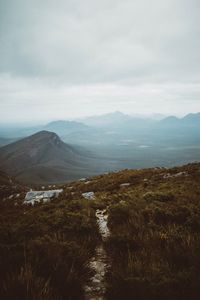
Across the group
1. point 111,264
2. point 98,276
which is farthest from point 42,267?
point 111,264

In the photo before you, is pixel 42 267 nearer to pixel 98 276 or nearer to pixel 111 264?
pixel 98 276

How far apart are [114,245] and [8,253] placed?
2.63m

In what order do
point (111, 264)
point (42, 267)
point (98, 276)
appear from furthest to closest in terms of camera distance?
point (111, 264) < point (98, 276) < point (42, 267)

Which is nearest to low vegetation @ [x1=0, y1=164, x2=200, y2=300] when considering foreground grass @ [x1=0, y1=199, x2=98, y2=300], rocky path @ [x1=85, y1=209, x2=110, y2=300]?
foreground grass @ [x1=0, y1=199, x2=98, y2=300]

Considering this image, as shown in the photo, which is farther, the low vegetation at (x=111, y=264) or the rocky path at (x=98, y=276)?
the rocky path at (x=98, y=276)

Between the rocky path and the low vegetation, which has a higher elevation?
the low vegetation

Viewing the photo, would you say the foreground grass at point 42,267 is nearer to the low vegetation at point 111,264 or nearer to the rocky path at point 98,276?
the low vegetation at point 111,264

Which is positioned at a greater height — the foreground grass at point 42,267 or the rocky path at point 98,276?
the foreground grass at point 42,267

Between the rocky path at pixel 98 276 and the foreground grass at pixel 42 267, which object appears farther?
the rocky path at pixel 98 276

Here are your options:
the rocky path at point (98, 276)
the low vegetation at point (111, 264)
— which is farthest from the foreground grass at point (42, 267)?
the rocky path at point (98, 276)

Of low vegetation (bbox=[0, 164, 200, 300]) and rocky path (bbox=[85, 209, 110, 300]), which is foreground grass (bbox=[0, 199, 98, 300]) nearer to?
low vegetation (bbox=[0, 164, 200, 300])

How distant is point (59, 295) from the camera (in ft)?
13.1

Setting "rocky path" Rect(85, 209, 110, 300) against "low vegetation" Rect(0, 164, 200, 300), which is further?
"rocky path" Rect(85, 209, 110, 300)

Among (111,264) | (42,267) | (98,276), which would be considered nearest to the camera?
(42,267)
